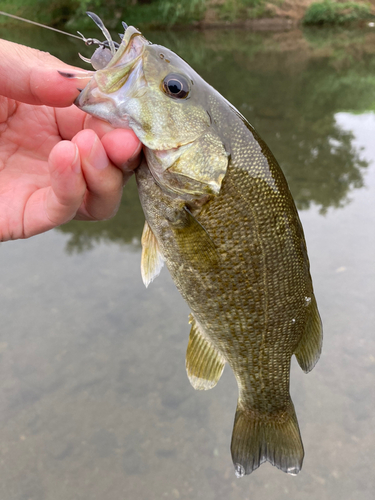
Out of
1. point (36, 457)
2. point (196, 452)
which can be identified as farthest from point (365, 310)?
point (36, 457)

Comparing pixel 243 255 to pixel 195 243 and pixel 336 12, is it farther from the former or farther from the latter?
pixel 336 12

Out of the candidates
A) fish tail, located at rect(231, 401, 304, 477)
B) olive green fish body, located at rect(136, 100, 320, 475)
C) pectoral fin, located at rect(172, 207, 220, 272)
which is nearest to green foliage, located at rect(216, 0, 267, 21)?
olive green fish body, located at rect(136, 100, 320, 475)

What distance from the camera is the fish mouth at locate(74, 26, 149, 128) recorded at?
4.84 feet

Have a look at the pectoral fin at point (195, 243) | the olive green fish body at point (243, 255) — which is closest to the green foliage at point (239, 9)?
the olive green fish body at point (243, 255)

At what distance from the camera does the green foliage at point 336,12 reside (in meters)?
27.4

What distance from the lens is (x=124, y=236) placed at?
5414mm

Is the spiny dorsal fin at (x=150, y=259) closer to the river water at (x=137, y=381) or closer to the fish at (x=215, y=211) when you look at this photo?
the fish at (x=215, y=211)

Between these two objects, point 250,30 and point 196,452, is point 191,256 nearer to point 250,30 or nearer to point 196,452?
point 196,452

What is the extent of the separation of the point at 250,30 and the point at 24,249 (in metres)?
27.3

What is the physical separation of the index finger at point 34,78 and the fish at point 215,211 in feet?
0.62

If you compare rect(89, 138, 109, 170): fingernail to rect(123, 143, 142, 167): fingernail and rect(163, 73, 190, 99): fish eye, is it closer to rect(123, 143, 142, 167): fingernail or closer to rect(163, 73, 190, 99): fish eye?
rect(123, 143, 142, 167): fingernail

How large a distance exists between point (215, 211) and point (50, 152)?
91 centimetres

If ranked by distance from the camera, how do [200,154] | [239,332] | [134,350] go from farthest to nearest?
[134,350] → [239,332] → [200,154]

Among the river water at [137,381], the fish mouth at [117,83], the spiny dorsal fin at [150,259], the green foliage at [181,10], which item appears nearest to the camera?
the fish mouth at [117,83]
